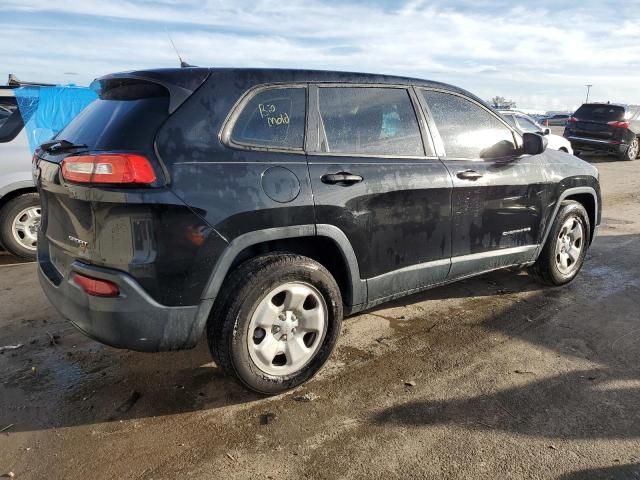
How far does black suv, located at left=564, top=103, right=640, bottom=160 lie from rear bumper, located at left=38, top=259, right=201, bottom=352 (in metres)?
15.1

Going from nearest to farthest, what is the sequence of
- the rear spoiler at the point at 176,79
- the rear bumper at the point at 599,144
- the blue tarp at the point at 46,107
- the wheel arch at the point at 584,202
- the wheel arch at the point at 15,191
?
the rear spoiler at the point at 176,79 → the wheel arch at the point at 584,202 → the wheel arch at the point at 15,191 → the blue tarp at the point at 46,107 → the rear bumper at the point at 599,144

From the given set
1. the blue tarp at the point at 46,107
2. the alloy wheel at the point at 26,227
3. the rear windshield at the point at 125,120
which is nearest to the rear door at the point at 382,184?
the rear windshield at the point at 125,120

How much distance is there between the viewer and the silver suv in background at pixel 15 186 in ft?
17.8

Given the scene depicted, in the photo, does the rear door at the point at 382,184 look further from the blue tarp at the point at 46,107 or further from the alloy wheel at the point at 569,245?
the blue tarp at the point at 46,107

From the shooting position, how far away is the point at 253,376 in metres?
2.84

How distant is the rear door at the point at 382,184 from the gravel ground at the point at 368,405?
56 cm

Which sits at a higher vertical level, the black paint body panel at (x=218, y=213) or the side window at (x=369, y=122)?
the side window at (x=369, y=122)

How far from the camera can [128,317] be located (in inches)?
98.4

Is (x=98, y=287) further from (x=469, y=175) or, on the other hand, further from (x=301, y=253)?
(x=469, y=175)

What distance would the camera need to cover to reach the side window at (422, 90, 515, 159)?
12.1 feet

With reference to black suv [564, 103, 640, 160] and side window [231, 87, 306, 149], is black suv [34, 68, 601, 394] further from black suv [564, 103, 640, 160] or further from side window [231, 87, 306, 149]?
black suv [564, 103, 640, 160]

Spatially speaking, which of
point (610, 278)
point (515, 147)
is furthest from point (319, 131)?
point (610, 278)

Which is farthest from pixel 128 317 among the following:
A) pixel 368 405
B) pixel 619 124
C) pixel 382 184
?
pixel 619 124

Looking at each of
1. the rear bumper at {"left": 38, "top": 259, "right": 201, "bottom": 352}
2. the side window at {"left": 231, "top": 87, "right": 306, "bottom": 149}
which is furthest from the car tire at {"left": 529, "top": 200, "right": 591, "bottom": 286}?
the rear bumper at {"left": 38, "top": 259, "right": 201, "bottom": 352}
